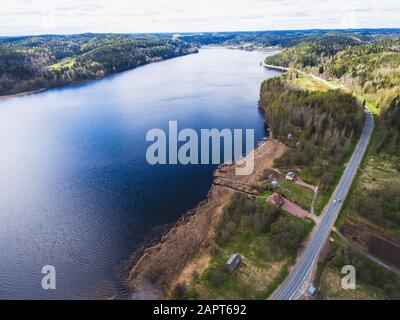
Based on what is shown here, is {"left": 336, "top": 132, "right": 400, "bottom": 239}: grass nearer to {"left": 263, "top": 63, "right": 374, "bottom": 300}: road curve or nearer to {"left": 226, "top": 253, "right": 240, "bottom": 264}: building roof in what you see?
{"left": 263, "top": 63, "right": 374, "bottom": 300}: road curve

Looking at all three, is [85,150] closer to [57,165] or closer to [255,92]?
[57,165]

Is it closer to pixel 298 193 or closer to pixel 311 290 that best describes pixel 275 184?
pixel 298 193

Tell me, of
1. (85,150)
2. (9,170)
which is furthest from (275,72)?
(9,170)

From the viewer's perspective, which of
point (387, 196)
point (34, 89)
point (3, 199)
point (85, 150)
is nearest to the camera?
point (387, 196)

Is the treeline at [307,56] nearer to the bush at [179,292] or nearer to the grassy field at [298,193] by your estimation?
the grassy field at [298,193]

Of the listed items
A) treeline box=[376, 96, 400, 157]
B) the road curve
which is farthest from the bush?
treeline box=[376, 96, 400, 157]

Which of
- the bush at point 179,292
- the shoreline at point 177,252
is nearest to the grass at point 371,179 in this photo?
the shoreline at point 177,252
